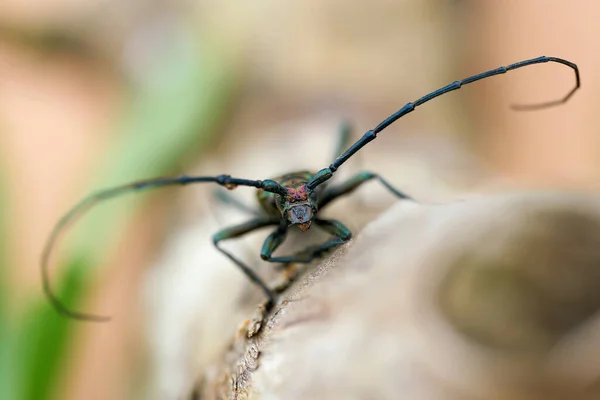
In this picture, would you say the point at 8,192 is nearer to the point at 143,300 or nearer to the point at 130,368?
the point at 143,300

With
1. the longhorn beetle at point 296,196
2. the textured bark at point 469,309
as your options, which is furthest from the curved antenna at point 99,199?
the textured bark at point 469,309

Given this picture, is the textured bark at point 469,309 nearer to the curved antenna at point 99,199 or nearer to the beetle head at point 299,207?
the beetle head at point 299,207

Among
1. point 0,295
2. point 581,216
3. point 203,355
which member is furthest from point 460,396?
point 0,295

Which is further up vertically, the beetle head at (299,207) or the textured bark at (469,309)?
the beetle head at (299,207)

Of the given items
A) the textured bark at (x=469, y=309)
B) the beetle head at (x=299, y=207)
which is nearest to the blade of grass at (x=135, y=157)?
the textured bark at (x=469, y=309)

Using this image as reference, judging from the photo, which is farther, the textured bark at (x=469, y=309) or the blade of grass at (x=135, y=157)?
the blade of grass at (x=135, y=157)

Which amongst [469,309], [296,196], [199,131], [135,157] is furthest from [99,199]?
[469,309]

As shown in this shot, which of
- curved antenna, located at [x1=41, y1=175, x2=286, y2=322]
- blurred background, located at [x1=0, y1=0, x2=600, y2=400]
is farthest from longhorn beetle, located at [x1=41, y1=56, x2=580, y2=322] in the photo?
blurred background, located at [x1=0, y1=0, x2=600, y2=400]
